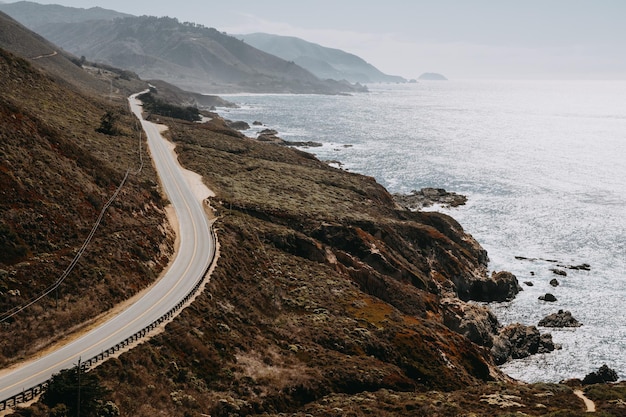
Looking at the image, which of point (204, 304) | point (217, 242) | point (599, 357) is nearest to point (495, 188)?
point (599, 357)

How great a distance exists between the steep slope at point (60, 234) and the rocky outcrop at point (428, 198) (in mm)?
64200

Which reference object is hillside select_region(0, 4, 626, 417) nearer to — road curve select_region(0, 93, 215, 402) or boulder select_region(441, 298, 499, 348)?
boulder select_region(441, 298, 499, 348)

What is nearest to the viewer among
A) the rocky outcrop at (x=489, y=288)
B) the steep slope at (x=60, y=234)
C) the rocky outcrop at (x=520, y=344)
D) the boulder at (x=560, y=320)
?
the steep slope at (x=60, y=234)

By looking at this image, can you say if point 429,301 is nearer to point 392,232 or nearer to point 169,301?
point 392,232

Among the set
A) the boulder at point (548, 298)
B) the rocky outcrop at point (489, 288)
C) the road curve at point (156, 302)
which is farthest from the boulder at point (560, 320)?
the road curve at point (156, 302)

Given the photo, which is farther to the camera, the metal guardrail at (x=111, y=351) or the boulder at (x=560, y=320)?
the boulder at (x=560, y=320)

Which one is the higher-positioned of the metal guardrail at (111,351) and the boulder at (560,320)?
the metal guardrail at (111,351)

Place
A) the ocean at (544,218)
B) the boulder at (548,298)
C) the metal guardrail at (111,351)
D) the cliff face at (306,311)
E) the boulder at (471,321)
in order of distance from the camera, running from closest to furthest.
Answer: the metal guardrail at (111,351) < the cliff face at (306,311) < the boulder at (471,321) < the ocean at (544,218) < the boulder at (548,298)

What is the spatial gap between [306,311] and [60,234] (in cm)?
2224

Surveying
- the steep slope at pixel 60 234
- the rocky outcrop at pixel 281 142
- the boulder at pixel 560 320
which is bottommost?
the boulder at pixel 560 320

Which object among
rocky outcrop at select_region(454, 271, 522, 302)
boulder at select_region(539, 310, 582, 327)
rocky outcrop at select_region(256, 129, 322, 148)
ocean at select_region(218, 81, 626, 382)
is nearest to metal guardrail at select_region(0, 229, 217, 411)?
ocean at select_region(218, 81, 626, 382)

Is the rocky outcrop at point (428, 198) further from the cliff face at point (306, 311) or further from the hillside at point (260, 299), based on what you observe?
the hillside at point (260, 299)

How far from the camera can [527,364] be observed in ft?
179

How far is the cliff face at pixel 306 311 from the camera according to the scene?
31297mm
